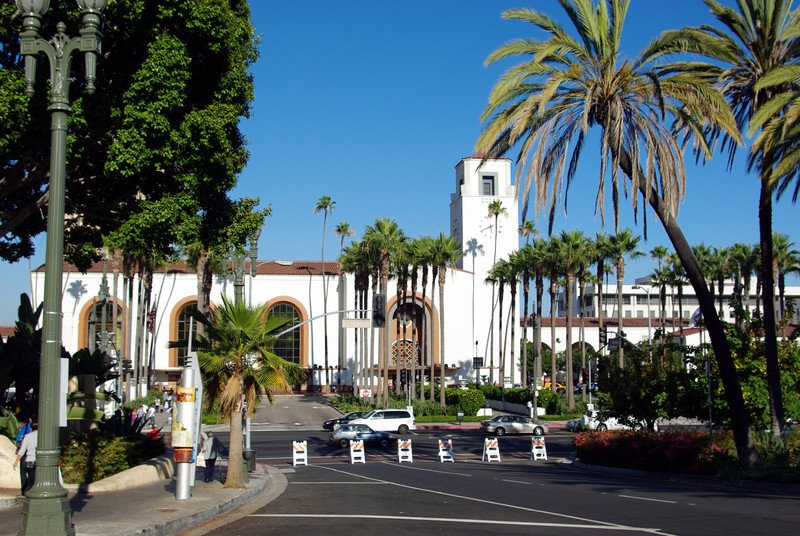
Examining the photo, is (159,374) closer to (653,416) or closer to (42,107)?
(653,416)

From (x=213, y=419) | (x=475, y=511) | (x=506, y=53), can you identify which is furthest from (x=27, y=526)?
(x=213, y=419)

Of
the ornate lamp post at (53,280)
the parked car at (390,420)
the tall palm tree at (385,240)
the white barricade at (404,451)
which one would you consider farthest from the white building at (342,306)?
the ornate lamp post at (53,280)

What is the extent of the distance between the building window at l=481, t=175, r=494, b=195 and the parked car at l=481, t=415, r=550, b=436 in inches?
1858

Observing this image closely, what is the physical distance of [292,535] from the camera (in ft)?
39.0

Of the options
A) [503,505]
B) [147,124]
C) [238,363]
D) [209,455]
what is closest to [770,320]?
[503,505]

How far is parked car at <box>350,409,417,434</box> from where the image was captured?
48.5 meters

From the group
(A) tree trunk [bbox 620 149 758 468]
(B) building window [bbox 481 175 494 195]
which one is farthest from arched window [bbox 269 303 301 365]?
(A) tree trunk [bbox 620 149 758 468]

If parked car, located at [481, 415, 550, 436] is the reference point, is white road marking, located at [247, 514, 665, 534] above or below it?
above

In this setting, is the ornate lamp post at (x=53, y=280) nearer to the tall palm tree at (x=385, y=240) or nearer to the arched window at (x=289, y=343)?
the tall palm tree at (x=385, y=240)

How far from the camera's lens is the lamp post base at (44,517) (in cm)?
973

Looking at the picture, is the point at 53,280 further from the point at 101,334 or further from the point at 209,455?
the point at 101,334

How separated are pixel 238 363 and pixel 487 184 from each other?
254 ft

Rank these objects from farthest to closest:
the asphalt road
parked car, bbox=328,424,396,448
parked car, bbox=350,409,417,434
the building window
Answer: the building window, parked car, bbox=350,409,417,434, parked car, bbox=328,424,396,448, the asphalt road

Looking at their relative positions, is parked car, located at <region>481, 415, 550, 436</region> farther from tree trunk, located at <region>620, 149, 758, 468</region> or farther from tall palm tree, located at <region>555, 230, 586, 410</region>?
tree trunk, located at <region>620, 149, 758, 468</region>
